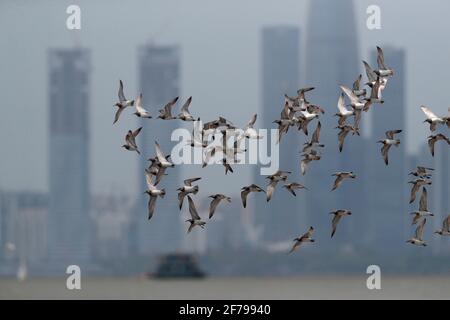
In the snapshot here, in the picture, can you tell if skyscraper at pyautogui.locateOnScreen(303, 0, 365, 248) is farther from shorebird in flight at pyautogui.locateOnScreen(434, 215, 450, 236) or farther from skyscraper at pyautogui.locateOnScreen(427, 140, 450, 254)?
shorebird in flight at pyautogui.locateOnScreen(434, 215, 450, 236)

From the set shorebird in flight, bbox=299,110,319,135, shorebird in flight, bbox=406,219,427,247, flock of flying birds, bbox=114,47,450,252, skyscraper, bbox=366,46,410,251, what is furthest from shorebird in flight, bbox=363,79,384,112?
skyscraper, bbox=366,46,410,251

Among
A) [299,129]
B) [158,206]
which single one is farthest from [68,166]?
[299,129]

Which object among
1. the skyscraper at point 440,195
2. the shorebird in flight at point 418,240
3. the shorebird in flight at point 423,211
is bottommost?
the shorebird in flight at point 418,240

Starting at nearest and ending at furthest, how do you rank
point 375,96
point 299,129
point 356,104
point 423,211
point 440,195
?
point 375,96 → point 356,104 → point 299,129 → point 423,211 → point 440,195

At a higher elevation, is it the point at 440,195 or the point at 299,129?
the point at 440,195

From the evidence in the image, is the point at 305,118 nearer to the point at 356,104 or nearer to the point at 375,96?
the point at 356,104

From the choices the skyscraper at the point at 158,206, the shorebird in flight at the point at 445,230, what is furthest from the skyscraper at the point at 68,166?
the shorebird in flight at the point at 445,230

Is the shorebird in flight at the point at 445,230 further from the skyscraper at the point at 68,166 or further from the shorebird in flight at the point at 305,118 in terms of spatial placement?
the skyscraper at the point at 68,166
